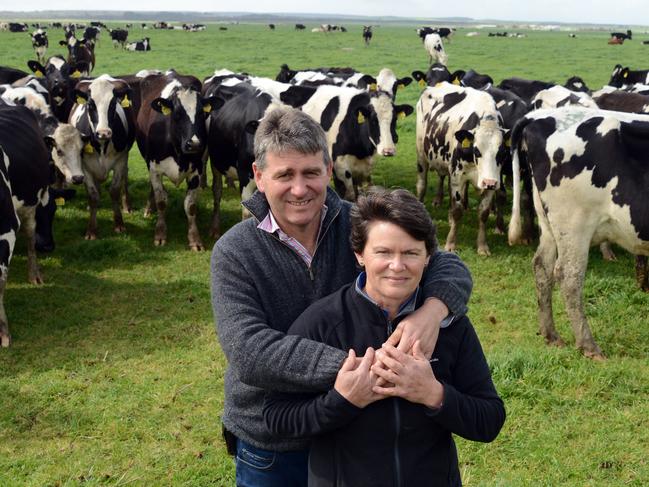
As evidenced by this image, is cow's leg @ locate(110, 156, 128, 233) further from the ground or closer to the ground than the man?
closer to the ground

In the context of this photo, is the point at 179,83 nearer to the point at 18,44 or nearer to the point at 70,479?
the point at 70,479

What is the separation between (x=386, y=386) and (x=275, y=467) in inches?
28.1

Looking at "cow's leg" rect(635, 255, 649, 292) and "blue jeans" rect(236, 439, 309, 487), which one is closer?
"blue jeans" rect(236, 439, 309, 487)

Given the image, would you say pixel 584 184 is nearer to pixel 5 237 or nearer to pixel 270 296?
pixel 270 296

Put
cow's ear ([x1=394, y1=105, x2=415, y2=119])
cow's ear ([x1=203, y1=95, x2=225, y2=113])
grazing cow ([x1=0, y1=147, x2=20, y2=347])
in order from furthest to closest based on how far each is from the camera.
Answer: cow's ear ([x1=394, y1=105, x2=415, y2=119]), cow's ear ([x1=203, y1=95, x2=225, y2=113]), grazing cow ([x1=0, y1=147, x2=20, y2=347])

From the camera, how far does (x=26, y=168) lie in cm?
816

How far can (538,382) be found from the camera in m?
5.77

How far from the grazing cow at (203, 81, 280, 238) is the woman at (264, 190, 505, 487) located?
702 cm

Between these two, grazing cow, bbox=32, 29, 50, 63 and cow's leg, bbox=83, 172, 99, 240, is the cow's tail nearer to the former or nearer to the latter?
cow's leg, bbox=83, 172, 99, 240

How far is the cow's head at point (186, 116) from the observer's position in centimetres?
955

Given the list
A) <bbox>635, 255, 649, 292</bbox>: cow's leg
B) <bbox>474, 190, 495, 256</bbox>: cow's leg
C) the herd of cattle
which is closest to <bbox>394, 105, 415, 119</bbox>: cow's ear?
the herd of cattle

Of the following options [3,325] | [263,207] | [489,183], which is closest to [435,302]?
[263,207]

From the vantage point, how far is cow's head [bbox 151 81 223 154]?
31.3 ft

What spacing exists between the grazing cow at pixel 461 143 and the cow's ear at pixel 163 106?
378cm
